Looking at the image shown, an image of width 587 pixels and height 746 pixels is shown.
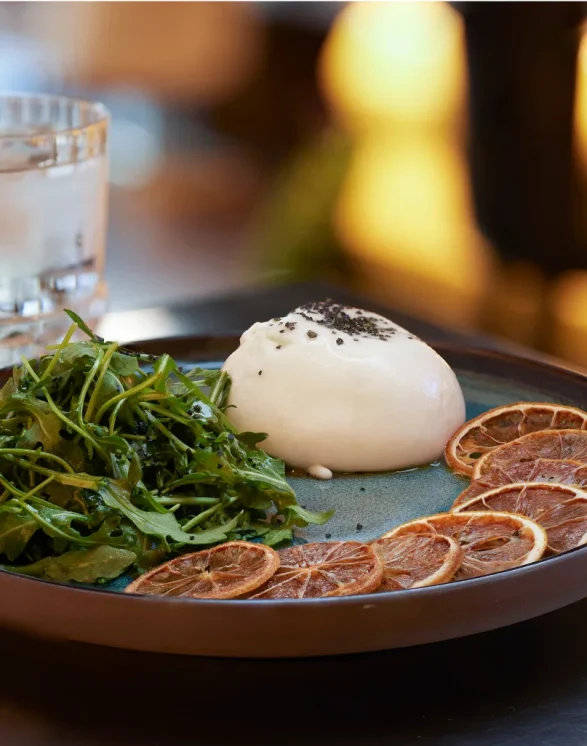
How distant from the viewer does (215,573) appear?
1277 millimetres

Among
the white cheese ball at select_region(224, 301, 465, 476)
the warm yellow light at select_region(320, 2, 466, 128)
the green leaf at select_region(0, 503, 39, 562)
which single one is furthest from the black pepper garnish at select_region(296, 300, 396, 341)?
the warm yellow light at select_region(320, 2, 466, 128)

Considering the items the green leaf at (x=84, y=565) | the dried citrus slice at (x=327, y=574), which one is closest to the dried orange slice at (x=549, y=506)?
the dried citrus slice at (x=327, y=574)

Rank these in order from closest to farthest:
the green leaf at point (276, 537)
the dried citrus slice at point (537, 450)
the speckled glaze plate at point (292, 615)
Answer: the speckled glaze plate at point (292, 615) → the green leaf at point (276, 537) → the dried citrus slice at point (537, 450)

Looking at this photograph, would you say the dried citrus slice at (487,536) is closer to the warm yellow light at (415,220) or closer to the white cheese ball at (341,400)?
the white cheese ball at (341,400)

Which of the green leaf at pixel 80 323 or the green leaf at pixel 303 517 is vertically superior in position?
the green leaf at pixel 80 323

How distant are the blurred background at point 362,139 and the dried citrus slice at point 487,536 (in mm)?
2661

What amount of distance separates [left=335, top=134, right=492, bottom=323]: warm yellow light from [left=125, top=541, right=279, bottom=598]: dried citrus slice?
446 centimetres

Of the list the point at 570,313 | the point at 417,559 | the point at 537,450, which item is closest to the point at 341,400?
the point at 537,450

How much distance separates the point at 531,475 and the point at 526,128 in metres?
4.19

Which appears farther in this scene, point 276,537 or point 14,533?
point 276,537

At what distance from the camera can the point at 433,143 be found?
593 cm

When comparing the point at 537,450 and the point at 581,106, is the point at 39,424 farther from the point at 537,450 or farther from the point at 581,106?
the point at 581,106

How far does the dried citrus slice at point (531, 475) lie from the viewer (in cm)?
159

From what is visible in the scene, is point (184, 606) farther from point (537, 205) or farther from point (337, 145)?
point (337, 145)
